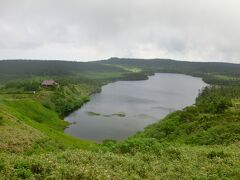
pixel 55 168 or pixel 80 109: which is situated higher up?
pixel 55 168

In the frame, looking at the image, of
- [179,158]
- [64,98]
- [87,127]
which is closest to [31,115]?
[87,127]

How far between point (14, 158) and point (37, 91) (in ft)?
413

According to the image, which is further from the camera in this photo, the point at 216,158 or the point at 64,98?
the point at 64,98

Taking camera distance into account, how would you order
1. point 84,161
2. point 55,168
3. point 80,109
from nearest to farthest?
point 55,168
point 84,161
point 80,109

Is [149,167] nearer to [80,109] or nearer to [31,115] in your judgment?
[31,115]

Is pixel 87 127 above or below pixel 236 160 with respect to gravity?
below

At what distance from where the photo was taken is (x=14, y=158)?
18.9m

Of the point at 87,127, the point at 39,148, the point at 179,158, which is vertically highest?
the point at 179,158

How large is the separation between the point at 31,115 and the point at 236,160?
81671 millimetres

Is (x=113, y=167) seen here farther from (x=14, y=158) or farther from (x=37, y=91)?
(x=37, y=91)

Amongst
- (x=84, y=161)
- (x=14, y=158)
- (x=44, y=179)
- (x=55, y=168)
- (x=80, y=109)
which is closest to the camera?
(x=44, y=179)

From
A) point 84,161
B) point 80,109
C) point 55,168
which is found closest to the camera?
point 55,168

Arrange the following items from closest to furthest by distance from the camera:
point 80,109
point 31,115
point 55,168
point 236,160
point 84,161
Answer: point 55,168 → point 84,161 → point 236,160 → point 31,115 → point 80,109

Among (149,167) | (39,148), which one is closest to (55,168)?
(149,167)
